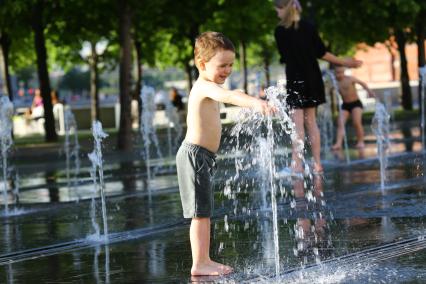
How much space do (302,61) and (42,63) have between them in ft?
53.3

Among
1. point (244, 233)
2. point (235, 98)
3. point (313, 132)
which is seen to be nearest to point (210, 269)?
point (235, 98)

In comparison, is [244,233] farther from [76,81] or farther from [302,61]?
[76,81]

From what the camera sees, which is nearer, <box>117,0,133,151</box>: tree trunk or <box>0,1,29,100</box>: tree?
<box>117,0,133,151</box>: tree trunk

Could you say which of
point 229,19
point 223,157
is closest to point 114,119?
point 229,19

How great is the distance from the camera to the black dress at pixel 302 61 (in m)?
11.6

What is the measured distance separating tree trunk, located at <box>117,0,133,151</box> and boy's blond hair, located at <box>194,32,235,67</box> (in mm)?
15425

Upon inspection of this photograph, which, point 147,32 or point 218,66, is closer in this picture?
point 218,66

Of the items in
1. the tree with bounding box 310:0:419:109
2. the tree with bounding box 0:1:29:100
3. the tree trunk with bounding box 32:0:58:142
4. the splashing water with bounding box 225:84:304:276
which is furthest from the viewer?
the tree with bounding box 0:1:29:100

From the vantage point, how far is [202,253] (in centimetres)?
607

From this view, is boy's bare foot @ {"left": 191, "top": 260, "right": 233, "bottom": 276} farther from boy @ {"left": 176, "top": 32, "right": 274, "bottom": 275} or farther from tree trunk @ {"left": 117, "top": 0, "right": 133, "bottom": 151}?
tree trunk @ {"left": 117, "top": 0, "right": 133, "bottom": 151}

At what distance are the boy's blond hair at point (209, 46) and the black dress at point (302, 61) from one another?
536 cm

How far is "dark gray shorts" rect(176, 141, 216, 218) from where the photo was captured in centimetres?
614

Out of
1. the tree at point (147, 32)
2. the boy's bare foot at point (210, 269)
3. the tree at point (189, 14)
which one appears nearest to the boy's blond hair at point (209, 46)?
the boy's bare foot at point (210, 269)

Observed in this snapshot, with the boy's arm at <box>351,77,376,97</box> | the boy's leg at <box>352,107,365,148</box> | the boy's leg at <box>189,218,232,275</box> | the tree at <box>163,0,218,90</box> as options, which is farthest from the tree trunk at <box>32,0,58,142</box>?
the boy's leg at <box>189,218,232,275</box>
